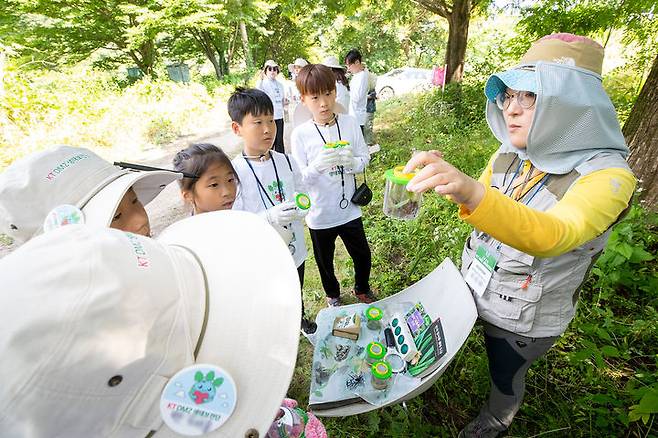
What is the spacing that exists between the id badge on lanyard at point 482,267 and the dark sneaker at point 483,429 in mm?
734

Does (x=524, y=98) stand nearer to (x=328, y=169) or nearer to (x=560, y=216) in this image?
(x=560, y=216)

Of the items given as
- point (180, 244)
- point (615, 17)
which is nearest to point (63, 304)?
point (180, 244)

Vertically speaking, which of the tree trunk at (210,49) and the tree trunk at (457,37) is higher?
the tree trunk at (210,49)

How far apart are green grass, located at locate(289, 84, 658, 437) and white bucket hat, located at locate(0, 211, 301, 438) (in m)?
1.39

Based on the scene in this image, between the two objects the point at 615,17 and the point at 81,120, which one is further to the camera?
the point at 81,120

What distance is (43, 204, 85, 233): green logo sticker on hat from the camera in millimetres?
941

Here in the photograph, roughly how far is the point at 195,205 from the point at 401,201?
116cm

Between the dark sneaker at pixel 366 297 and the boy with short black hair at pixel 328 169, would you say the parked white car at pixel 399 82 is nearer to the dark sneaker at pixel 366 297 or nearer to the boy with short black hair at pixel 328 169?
the boy with short black hair at pixel 328 169

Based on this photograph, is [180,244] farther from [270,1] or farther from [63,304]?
[270,1]

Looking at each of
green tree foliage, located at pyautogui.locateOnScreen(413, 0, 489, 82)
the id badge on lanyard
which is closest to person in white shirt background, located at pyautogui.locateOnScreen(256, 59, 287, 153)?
green tree foliage, located at pyautogui.locateOnScreen(413, 0, 489, 82)

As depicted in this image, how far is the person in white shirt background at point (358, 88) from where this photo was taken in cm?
548

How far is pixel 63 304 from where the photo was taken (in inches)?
20.3

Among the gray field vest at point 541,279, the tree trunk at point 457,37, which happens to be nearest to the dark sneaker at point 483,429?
the gray field vest at point 541,279

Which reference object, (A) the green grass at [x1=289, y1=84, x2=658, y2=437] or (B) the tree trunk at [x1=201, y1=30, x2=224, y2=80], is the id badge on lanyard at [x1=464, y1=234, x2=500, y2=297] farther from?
(B) the tree trunk at [x1=201, y1=30, x2=224, y2=80]
